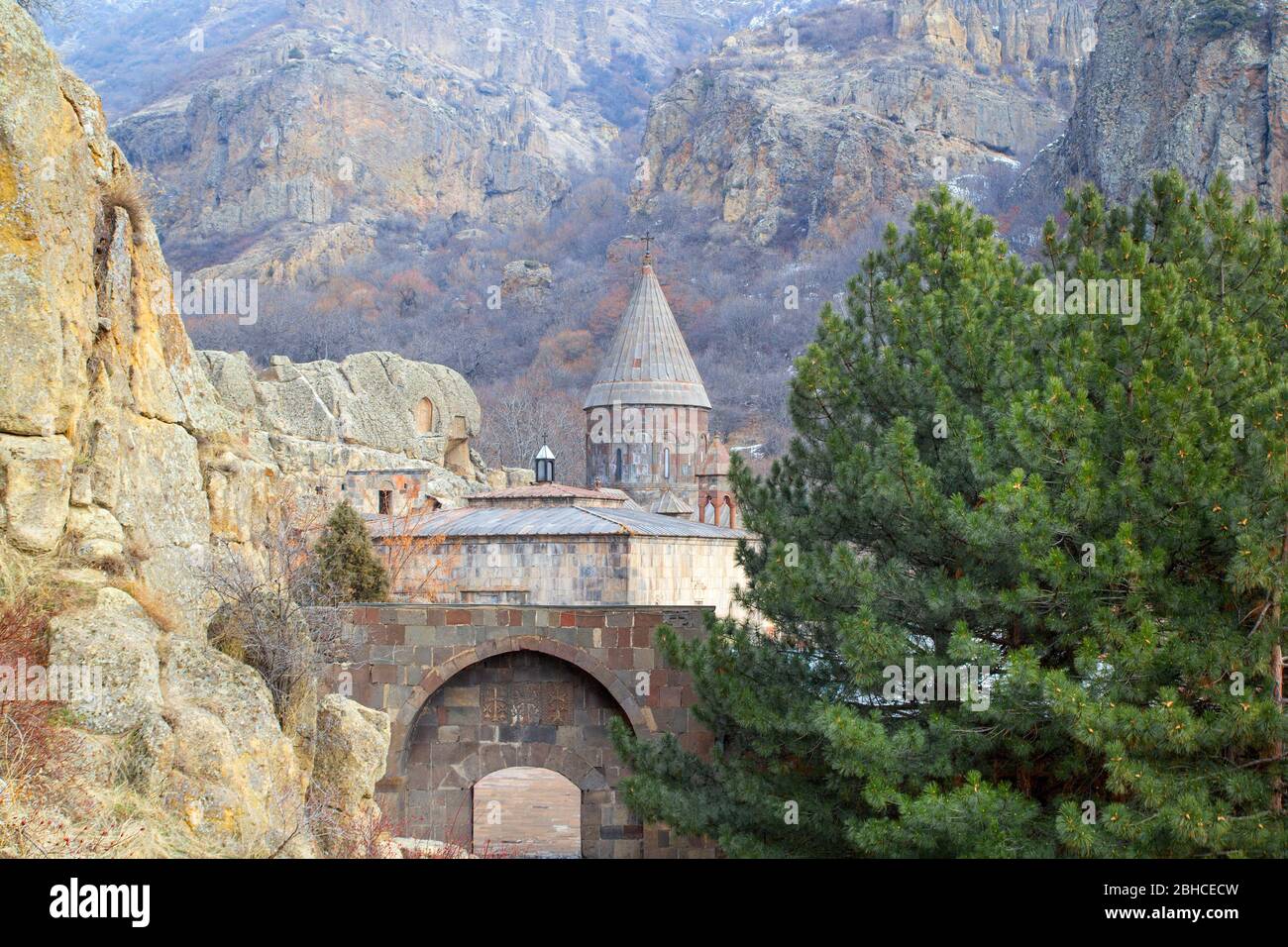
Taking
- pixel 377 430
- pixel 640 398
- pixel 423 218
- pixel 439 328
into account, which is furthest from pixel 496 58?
pixel 377 430

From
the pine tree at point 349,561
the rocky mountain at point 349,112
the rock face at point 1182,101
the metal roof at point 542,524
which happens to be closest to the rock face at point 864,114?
the rocky mountain at point 349,112

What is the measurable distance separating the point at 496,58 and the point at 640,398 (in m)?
93.4

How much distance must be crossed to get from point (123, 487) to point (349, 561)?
8.83m

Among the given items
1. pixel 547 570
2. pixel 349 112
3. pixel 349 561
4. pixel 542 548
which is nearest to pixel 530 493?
pixel 542 548

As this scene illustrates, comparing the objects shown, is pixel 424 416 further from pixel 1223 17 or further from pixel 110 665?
pixel 1223 17

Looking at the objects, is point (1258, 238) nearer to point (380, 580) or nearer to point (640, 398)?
point (380, 580)

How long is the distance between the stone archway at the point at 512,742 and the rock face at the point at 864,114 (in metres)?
64.2

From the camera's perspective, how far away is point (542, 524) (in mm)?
22828

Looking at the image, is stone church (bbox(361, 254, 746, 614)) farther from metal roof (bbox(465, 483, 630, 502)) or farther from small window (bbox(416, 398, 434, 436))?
small window (bbox(416, 398, 434, 436))

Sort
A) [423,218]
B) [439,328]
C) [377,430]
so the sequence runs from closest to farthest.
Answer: [377,430] → [439,328] → [423,218]

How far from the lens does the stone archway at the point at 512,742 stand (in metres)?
14.7

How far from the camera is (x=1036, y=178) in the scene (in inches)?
2879

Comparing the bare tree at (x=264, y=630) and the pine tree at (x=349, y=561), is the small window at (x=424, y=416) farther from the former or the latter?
the bare tree at (x=264, y=630)
